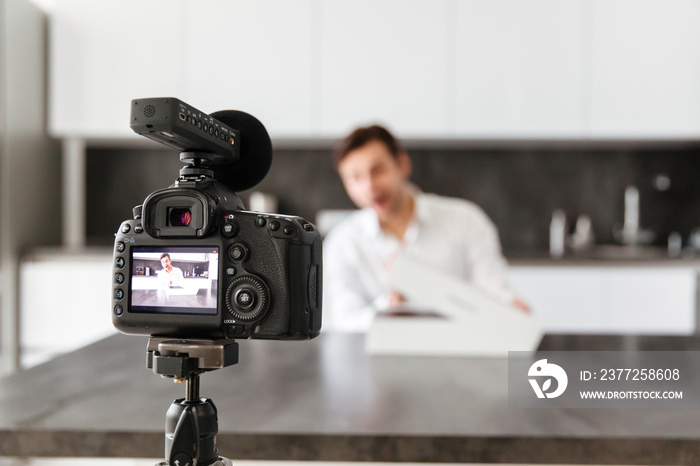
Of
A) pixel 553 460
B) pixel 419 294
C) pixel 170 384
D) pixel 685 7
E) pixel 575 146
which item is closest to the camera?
pixel 553 460

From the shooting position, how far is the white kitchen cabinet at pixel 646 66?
2785 mm

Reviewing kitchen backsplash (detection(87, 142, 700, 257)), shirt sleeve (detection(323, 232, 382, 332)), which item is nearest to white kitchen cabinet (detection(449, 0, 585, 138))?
kitchen backsplash (detection(87, 142, 700, 257))

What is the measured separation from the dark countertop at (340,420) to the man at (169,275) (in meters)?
0.31

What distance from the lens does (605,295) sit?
2.65 metres

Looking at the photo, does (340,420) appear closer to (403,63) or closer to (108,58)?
(403,63)

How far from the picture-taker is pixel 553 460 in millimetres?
724

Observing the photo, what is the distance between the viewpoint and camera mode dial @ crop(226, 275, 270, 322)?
512 millimetres

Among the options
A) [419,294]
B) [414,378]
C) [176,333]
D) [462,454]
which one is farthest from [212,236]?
[419,294]

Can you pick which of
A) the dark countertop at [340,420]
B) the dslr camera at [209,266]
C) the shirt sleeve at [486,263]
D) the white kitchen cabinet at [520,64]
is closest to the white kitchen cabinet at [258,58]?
the white kitchen cabinet at [520,64]

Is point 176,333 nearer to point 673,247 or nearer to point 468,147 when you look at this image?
point 468,147

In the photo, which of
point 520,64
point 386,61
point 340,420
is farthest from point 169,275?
point 520,64

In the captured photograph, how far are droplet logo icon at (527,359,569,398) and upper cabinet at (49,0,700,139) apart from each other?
2058 mm

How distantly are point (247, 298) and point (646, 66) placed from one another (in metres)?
2.95

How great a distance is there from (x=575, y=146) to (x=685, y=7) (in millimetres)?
852
